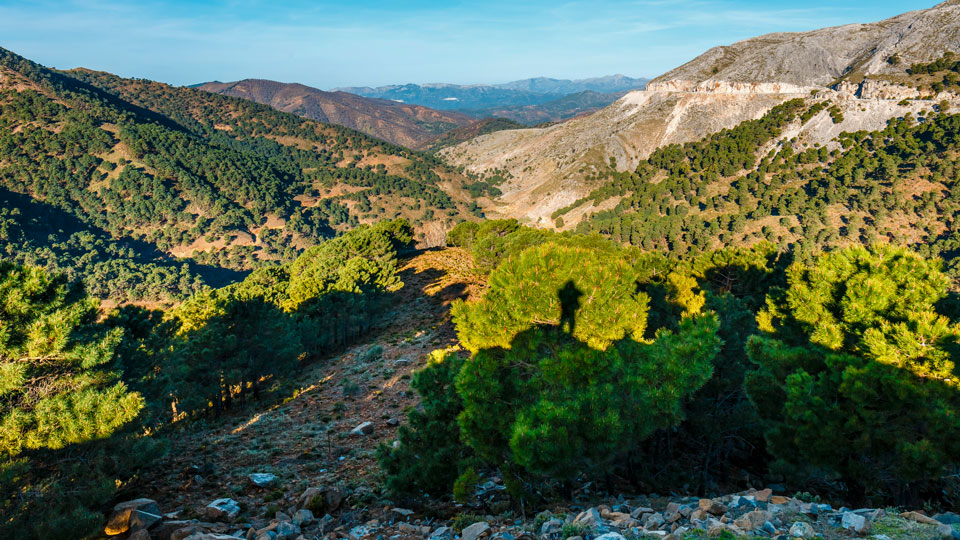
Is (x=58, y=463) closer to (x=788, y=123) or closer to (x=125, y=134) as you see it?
(x=788, y=123)

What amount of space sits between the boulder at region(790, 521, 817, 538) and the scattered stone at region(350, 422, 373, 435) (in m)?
19.7

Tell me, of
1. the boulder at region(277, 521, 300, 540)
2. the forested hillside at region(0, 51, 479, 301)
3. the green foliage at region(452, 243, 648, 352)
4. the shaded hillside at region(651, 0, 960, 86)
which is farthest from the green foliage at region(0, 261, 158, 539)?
the shaded hillside at region(651, 0, 960, 86)

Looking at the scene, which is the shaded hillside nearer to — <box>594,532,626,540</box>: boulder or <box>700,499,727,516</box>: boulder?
<box>700,499,727,516</box>: boulder

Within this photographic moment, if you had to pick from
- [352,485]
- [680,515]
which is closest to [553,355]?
[680,515]

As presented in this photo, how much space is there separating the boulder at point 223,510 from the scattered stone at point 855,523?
1474cm

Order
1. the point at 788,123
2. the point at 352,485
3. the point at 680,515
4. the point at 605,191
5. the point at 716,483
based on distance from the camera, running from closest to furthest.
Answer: the point at 680,515
the point at 716,483
the point at 352,485
the point at 788,123
the point at 605,191

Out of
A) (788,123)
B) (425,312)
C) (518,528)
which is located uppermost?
(788,123)

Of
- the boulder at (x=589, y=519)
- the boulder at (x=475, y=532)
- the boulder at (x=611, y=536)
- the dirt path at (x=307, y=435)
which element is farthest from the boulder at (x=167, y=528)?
the boulder at (x=611, y=536)

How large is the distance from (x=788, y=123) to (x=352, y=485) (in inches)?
6808

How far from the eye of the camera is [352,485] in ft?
53.3

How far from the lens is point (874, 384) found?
1092cm

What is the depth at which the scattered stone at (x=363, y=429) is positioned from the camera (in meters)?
23.4

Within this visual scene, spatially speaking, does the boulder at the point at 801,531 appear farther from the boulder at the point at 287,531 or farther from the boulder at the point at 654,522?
the boulder at the point at 287,531

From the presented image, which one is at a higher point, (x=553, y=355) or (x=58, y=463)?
(x=553, y=355)
